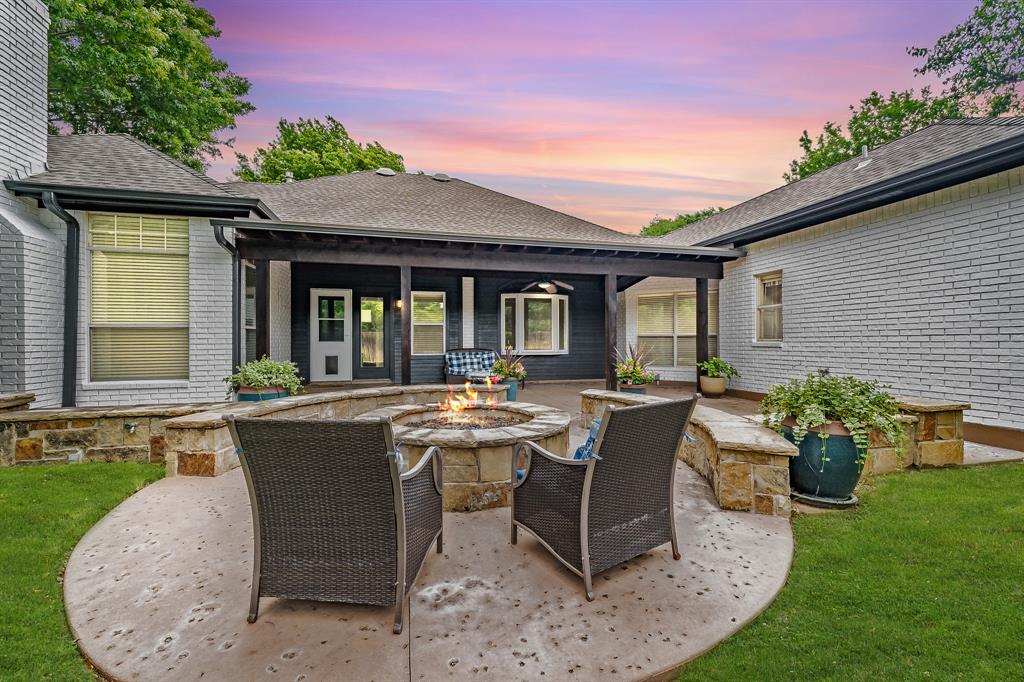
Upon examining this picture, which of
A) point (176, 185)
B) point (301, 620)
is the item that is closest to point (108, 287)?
point (176, 185)

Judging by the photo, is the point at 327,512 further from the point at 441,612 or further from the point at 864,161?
the point at 864,161

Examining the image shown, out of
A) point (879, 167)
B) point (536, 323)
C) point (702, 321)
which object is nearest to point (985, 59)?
point (879, 167)

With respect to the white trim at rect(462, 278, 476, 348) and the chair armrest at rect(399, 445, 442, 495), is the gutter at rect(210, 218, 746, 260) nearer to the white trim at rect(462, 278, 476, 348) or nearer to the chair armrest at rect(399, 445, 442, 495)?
the white trim at rect(462, 278, 476, 348)

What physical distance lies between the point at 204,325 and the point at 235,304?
0.47 metres

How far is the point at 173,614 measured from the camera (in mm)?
1911

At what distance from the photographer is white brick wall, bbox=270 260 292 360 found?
825cm

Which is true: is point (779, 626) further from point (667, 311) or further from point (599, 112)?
point (599, 112)

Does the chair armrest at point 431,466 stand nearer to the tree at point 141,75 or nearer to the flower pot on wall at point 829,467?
the flower pot on wall at point 829,467

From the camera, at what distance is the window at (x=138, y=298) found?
5.84 meters

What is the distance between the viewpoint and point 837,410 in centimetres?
328

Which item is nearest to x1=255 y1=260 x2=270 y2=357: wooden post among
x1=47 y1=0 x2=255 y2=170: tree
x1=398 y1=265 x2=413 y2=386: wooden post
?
x1=398 y1=265 x2=413 y2=386: wooden post

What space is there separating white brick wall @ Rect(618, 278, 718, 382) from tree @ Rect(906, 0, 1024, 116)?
50.9 feet

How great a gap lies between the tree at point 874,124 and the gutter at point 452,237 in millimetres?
15348

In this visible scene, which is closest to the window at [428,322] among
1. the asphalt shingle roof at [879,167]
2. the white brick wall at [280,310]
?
the white brick wall at [280,310]
